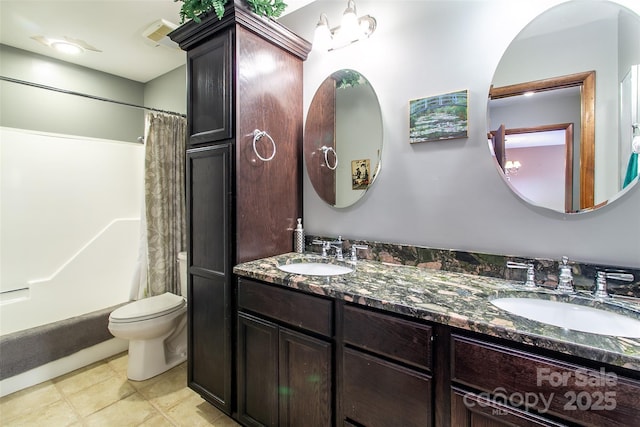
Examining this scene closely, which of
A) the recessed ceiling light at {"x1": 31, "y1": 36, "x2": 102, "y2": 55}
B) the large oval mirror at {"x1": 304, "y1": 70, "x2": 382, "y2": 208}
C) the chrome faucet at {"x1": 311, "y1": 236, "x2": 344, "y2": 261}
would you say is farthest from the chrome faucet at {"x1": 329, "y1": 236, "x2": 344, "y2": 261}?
the recessed ceiling light at {"x1": 31, "y1": 36, "x2": 102, "y2": 55}

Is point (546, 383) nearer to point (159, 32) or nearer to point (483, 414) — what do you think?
point (483, 414)

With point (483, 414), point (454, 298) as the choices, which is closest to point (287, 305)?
point (454, 298)

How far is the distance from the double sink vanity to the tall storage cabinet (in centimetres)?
19

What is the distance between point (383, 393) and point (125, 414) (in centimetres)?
165

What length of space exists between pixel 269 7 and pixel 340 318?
163cm

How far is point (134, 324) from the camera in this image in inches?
77.6

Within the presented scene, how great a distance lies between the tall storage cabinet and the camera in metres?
1.56

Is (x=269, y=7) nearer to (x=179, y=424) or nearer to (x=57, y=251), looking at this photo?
→ (x=179, y=424)

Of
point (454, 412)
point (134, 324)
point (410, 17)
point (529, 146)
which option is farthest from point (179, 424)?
point (410, 17)

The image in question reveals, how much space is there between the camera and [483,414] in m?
0.85

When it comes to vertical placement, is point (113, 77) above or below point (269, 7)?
above

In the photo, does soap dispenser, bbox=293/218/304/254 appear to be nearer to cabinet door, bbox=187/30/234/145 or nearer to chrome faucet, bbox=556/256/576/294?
cabinet door, bbox=187/30/234/145

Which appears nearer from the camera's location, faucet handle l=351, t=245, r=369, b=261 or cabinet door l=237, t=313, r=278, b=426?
cabinet door l=237, t=313, r=278, b=426

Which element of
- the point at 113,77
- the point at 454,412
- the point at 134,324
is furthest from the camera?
the point at 113,77
